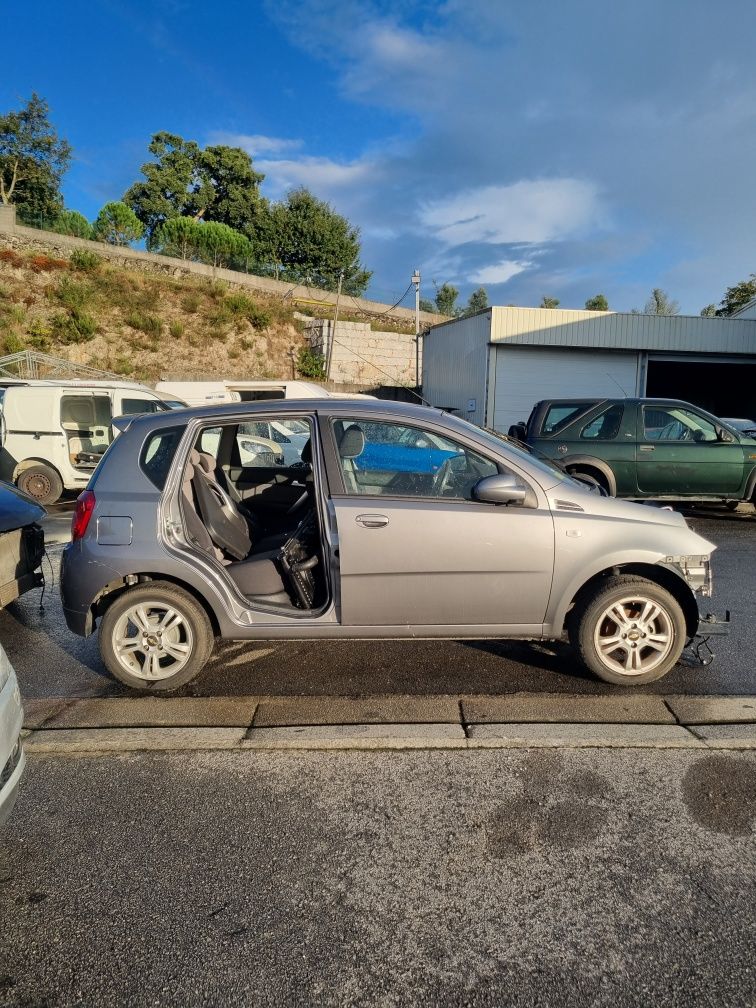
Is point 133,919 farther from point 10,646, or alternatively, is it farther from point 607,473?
point 607,473

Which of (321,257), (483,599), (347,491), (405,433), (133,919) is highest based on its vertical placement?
(321,257)

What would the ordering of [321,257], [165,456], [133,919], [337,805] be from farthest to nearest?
1. [321,257]
2. [165,456]
3. [337,805]
4. [133,919]

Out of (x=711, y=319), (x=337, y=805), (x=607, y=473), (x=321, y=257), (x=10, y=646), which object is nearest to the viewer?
(x=337, y=805)

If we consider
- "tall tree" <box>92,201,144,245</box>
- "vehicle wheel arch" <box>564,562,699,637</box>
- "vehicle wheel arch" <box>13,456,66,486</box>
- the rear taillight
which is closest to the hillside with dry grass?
"tall tree" <box>92,201,144,245</box>

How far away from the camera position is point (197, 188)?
52438 mm

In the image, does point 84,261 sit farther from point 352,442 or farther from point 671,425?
point 352,442

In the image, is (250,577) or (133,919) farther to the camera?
(250,577)

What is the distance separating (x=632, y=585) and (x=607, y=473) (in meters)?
5.60

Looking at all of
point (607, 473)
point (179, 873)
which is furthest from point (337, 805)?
point (607, 473)

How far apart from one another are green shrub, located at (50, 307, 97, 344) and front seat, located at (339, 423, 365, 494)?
94.5 feet

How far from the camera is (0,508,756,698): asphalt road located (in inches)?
157

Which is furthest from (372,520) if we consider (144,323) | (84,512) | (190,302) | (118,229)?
(118,229)

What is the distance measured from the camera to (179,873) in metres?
2.39

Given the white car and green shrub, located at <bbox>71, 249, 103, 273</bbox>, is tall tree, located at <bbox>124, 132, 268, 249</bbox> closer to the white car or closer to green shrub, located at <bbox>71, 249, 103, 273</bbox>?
green shrub, located at <bbox>71, 249, 103, 273</bbox>
